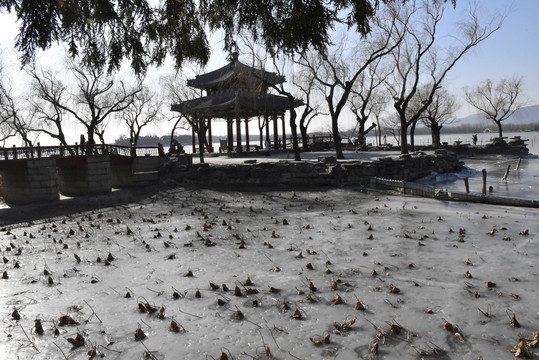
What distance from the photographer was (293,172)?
718 inches

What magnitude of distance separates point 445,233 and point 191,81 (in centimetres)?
2581

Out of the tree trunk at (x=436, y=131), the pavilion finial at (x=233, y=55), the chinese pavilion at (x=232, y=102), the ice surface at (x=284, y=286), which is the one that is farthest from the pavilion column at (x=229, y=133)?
the pavilion finial at (x=233, y=55)

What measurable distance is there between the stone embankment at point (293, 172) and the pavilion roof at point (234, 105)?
295 inches

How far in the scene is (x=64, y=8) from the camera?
11.0 ft

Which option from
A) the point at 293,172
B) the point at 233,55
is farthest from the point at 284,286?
the point at 293,172

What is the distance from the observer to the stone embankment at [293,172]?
17844 mm

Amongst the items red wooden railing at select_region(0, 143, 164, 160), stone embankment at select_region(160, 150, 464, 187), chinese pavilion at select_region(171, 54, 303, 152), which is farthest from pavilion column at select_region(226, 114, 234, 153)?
stone embankment at select_region(160, 150, 464, 187)

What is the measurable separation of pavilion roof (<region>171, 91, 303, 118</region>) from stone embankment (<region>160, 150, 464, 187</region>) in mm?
7485

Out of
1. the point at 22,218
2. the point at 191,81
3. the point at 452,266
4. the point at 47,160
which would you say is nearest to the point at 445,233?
the point at 452,266

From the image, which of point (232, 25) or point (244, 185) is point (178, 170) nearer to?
point (244, 185)

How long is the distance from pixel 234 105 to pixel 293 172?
974cm

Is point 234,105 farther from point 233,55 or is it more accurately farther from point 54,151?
point 233,55

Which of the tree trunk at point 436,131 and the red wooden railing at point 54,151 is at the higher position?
A: the tree trunk at point 436,131

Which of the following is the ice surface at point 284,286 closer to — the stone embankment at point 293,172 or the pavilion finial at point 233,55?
the pavilion finial at point 233,55
